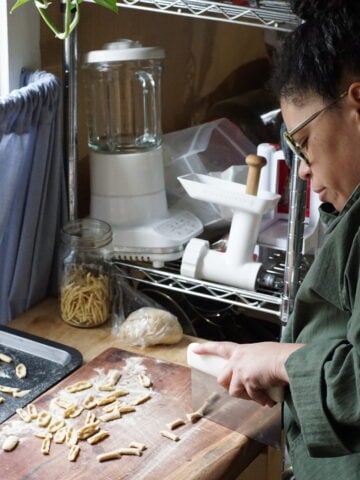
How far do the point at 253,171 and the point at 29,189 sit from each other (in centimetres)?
42

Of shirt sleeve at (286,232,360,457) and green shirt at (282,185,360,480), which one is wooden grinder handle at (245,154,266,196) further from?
shirt sleeve at (286,232,360,457)

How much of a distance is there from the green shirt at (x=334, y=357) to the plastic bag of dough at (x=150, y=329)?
393 mm

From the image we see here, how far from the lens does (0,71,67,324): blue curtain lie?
4.17 feet

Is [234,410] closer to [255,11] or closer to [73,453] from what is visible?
[73,453]

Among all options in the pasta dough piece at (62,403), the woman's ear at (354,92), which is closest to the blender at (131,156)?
the pasta dough piece at (62,403)

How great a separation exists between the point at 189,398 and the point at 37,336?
0.32m

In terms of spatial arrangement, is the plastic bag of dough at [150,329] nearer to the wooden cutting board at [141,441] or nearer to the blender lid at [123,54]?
the wooden cutting board at [141,441]

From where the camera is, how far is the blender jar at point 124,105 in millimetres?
1435

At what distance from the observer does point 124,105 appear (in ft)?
4.85

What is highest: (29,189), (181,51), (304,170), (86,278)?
(181,51)

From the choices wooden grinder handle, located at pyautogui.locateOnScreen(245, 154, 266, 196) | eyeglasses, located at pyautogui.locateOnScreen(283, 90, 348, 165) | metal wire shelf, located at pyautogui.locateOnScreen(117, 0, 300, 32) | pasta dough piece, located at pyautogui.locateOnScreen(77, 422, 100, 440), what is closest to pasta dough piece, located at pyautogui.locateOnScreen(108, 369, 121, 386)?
pasta dough piece, located at pyautogui.locateOnScreen(77, 422, 100, 440)

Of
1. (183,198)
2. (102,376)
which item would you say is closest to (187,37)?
(183,198)

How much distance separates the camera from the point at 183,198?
4.94 feet

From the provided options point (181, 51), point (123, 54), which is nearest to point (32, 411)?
point (123, 54)
